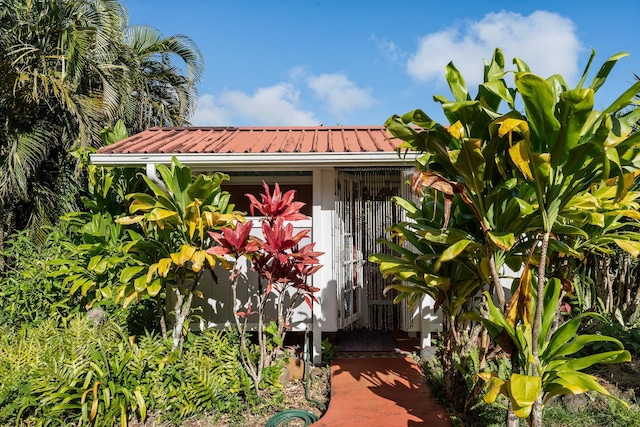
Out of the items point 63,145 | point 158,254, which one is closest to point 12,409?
point 158,254

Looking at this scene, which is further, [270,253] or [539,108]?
[270,253]

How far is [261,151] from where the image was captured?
433 centimetres

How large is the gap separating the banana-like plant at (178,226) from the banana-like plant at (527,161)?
2079mm

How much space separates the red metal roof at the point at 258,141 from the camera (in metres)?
4.44

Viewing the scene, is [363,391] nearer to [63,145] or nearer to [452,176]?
[452,176]

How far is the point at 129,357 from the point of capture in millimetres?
3391

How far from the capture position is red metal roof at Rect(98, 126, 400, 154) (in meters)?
4.44

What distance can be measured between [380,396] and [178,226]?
2.64m

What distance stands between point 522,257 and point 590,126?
1.07 meters

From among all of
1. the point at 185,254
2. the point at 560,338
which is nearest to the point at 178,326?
the point at 185,254

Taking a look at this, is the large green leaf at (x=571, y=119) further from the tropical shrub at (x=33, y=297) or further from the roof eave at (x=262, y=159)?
the tropical shrub at (x=33, y=297)

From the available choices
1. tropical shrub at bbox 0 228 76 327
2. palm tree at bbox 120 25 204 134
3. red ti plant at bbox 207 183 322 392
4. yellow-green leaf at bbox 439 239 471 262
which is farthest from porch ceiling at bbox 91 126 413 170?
palm tree at bbox 120 25 204 134

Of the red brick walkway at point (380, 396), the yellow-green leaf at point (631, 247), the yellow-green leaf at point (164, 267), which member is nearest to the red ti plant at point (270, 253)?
the yellow-green leaf at point (164, 267)

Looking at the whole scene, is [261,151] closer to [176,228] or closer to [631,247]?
[176,228]
